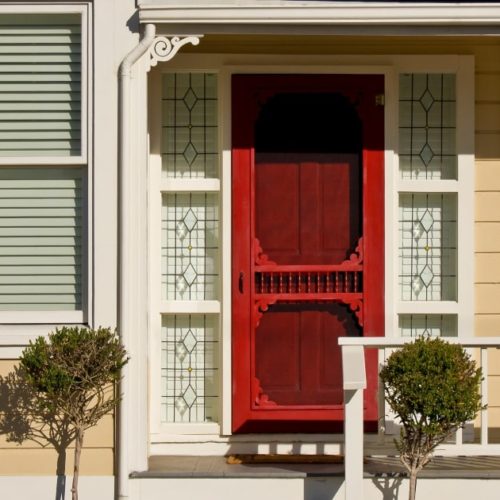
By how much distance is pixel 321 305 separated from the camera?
7.99 m

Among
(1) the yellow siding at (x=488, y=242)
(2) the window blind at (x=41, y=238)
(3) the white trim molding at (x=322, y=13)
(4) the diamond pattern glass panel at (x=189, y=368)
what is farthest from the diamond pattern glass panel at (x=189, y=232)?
(1) the yellow siding at (x=488, y=242)

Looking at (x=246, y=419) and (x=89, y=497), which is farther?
(x=246, y=419)

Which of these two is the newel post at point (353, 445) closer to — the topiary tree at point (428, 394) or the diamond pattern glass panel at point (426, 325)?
the topiary tree at point (428, 394)

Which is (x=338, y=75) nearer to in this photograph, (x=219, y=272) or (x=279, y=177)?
(x=279, y=177)

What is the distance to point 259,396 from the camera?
7.95m

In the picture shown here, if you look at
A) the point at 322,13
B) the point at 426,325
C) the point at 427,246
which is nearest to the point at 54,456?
the point at 426,325

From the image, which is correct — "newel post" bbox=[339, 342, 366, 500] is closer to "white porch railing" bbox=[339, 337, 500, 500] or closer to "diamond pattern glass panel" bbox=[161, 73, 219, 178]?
"white porch railing" bbox=[339, 337, 500, 500]

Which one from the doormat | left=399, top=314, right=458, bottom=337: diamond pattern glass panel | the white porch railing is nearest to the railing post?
the white porch railing

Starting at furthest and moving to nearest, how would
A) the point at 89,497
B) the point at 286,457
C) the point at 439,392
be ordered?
the point at 286,457, the point at 89,497, the point at 439,392

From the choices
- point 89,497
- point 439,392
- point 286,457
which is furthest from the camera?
point 286,457

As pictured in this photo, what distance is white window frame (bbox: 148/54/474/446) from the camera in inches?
313

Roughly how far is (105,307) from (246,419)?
1381 millimetres

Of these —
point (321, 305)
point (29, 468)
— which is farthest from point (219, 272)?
point (29, 468)

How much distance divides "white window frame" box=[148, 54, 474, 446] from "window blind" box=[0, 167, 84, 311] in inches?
30.6
